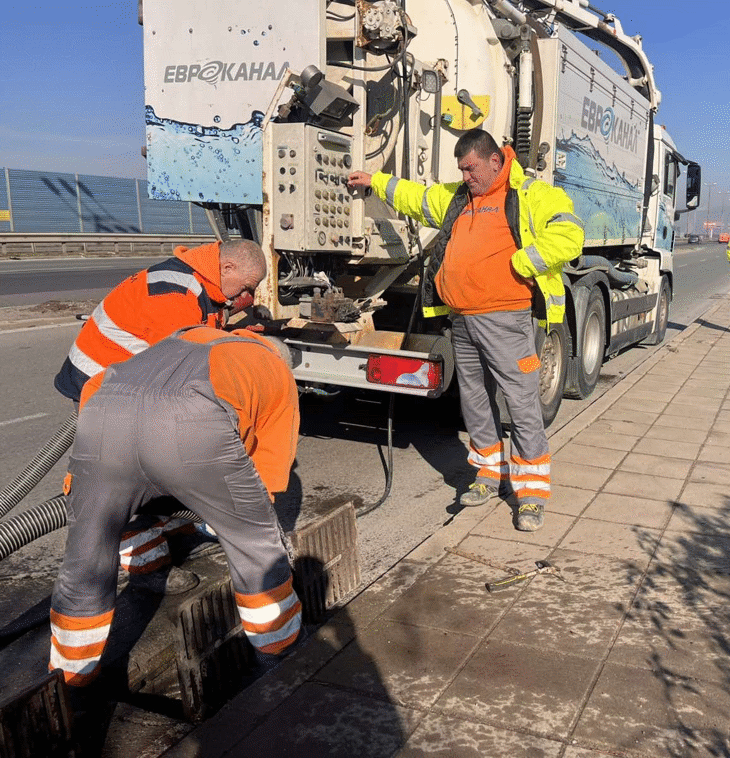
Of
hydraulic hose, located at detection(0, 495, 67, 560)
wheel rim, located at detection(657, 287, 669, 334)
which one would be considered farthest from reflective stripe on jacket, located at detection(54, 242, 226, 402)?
wheel rim, located at detection(657, 287, 669, 334)

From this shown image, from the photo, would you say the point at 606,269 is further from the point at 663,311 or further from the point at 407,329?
the point at 663,311

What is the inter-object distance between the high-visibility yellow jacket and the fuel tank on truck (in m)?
0.98

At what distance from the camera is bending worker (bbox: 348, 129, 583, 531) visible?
433 cm

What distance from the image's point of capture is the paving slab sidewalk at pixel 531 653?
2.52 m

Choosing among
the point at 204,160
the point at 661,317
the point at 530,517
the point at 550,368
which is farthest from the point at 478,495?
the point at 661,317

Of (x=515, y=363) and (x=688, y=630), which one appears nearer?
(x=688, y=630)

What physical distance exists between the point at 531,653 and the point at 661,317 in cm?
998

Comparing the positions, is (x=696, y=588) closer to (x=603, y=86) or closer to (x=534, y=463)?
(x=534, y=463)

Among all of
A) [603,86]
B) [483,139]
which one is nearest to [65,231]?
[603,86]

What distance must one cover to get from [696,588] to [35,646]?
276 cm

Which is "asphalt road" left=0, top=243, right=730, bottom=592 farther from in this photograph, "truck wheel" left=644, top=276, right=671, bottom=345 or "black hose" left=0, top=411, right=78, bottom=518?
"truck wheel" left=644, top=276, right=671, bottom=345

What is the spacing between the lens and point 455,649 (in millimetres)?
3088

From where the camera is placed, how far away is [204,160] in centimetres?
526

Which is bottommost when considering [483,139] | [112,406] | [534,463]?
[534,463]
